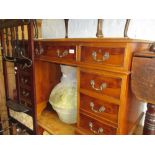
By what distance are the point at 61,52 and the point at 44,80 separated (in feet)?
1.65

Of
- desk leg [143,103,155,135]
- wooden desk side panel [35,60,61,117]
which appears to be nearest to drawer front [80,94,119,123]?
desk leg [143,103,155,135]

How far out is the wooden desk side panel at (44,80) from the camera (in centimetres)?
145

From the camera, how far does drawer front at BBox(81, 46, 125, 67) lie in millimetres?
791

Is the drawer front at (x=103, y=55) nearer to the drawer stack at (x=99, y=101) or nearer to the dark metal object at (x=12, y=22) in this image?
the drawer stack at (x=99, y=101)

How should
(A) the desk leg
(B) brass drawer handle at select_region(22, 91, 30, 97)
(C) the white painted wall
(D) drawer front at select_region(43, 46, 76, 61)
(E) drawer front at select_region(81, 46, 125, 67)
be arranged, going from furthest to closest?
(B) brass drawer handle at select_region(22, 91, 30, 97)
(C) the white painted wall
(D) drawer front at select_region(43, 46, 76, 61)
(A) the desk leg
(E) drawer front at select_region(81, 46, 125, 67)

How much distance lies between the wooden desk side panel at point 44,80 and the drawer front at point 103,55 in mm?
610

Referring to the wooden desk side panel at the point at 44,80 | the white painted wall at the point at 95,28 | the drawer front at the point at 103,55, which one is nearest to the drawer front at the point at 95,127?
the drawer front at the point at 103,55

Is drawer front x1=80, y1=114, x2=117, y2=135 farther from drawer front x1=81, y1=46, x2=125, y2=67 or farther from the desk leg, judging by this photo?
drawer front x1=81, y1=46, x2=125, y2=67

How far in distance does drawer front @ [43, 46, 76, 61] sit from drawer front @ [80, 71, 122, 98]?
0.46ft

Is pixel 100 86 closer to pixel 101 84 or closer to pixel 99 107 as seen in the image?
pixel 101 84

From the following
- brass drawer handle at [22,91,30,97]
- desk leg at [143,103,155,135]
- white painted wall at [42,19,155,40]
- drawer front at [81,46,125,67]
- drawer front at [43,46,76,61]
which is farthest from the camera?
brass drawer handle at [22,91,30,97]
